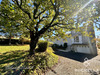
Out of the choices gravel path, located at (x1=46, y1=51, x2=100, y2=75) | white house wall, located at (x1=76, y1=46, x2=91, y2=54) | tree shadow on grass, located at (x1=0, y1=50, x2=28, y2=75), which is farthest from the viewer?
white house wall, located at (x1=76, y1=46, x2=91, y2=54)

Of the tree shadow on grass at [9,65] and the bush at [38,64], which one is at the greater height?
the tree shadow on grass at [9,65]

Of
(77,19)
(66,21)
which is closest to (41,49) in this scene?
(66,21)

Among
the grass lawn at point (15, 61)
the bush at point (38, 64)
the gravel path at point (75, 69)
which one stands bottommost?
the gravel path at point (75, 69)

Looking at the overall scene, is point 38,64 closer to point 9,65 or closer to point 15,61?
point 15,61

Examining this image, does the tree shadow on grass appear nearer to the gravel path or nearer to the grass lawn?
the grass lawn

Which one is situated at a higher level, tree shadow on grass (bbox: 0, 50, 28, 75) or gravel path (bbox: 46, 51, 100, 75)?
tree shadow on grass (bbox: 0, 50, 28, 75)

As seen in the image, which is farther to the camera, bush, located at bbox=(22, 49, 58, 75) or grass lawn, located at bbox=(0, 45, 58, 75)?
bush, located at bbox=(22, 49, 58, 75)

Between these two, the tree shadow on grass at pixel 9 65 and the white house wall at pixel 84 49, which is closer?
the tree shadow on grass at pixel 9 65

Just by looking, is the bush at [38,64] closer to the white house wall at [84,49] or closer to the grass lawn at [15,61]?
the grass lawn at [15,61]

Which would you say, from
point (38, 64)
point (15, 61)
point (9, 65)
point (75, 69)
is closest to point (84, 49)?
point (75, 69)

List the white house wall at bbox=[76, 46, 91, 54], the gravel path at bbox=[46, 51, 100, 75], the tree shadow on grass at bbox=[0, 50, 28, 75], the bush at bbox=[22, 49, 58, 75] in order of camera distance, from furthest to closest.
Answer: the white house wall at bbox=[76, 46, 91, 54] → the gravel path at bbox=[46, 51, 100, 75] → the bush at bbox=[22, 49, 58, 75] → the tree shadow on grass at bbox=[0, 50, 28, 75]

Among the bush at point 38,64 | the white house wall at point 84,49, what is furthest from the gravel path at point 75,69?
the white house wall at point 84,49

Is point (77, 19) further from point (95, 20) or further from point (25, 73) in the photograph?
point (25, 73)

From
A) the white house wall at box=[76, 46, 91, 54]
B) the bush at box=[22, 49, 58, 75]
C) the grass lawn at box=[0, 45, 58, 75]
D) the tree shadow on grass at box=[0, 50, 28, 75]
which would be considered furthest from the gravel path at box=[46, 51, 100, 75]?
the white house wall at box=[76, 46, 91, 54]
